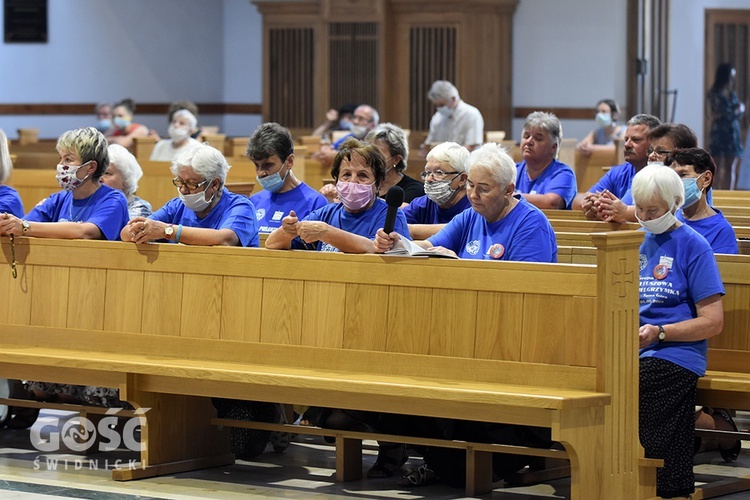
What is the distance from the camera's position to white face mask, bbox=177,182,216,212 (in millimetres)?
4988

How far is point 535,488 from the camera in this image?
4695 mm

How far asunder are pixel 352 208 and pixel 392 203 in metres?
0.53

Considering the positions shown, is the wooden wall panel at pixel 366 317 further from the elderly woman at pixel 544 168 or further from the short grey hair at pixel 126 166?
the elderly woman at pixel 544 168

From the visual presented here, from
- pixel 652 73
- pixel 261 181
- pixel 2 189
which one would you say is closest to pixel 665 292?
pixel 261 181

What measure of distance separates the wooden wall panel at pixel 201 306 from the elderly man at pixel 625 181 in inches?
63.7

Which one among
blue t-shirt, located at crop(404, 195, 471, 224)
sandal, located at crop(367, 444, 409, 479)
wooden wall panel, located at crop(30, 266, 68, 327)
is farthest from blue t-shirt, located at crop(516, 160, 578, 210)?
wooden wall panel, located at crop(30, 266, 68, 327)

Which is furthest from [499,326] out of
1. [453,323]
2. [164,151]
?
[164,151]

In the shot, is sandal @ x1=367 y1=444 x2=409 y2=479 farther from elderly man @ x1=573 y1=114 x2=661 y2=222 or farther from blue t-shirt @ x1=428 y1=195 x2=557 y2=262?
elderly man @ x1=573 y1=114 x2=661 y2=222

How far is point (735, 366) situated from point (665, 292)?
0.51 meters

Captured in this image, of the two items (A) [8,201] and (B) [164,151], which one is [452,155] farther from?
(B) [164,151]

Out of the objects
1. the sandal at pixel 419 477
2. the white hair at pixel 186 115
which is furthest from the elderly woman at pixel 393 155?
the white hair at pixel 186 115

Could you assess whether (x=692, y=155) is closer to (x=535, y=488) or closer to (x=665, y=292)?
(x=665, y=292)

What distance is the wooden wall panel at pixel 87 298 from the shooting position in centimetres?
496

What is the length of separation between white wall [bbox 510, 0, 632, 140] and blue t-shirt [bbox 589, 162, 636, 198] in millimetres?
8232
